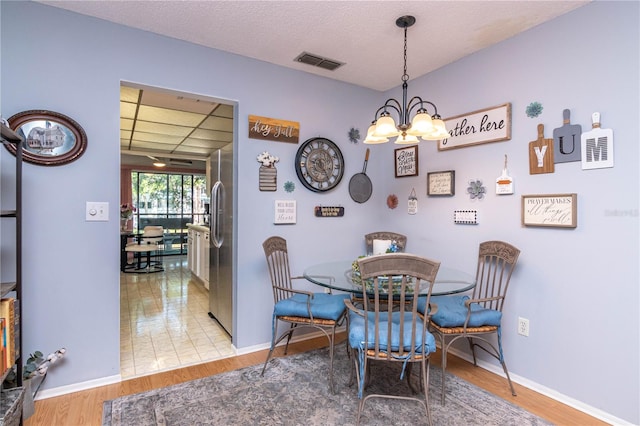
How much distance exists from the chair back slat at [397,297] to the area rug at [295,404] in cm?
45

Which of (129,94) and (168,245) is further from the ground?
(129,94)

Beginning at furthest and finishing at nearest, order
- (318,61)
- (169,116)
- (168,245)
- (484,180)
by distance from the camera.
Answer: (168,245) < (169,116) < (318,61) < (484,180)

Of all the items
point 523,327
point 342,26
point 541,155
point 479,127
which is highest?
point 342,26

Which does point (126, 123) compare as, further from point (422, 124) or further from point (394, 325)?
point (394, 325)

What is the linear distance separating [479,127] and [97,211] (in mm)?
2939

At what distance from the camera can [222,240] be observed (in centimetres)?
335

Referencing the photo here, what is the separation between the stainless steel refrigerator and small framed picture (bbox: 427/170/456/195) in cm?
183

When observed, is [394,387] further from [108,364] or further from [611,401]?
[108,364]

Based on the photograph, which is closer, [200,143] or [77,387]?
[77,387]

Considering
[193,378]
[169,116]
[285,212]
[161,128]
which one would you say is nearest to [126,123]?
[161,128]

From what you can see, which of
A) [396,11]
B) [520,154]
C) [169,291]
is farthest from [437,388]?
[169,291]

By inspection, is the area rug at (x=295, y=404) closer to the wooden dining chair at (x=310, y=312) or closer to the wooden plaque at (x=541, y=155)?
the wooden dining chair at (x=310, y=312)

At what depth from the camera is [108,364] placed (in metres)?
2.36

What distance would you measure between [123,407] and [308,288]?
166 centimetres
